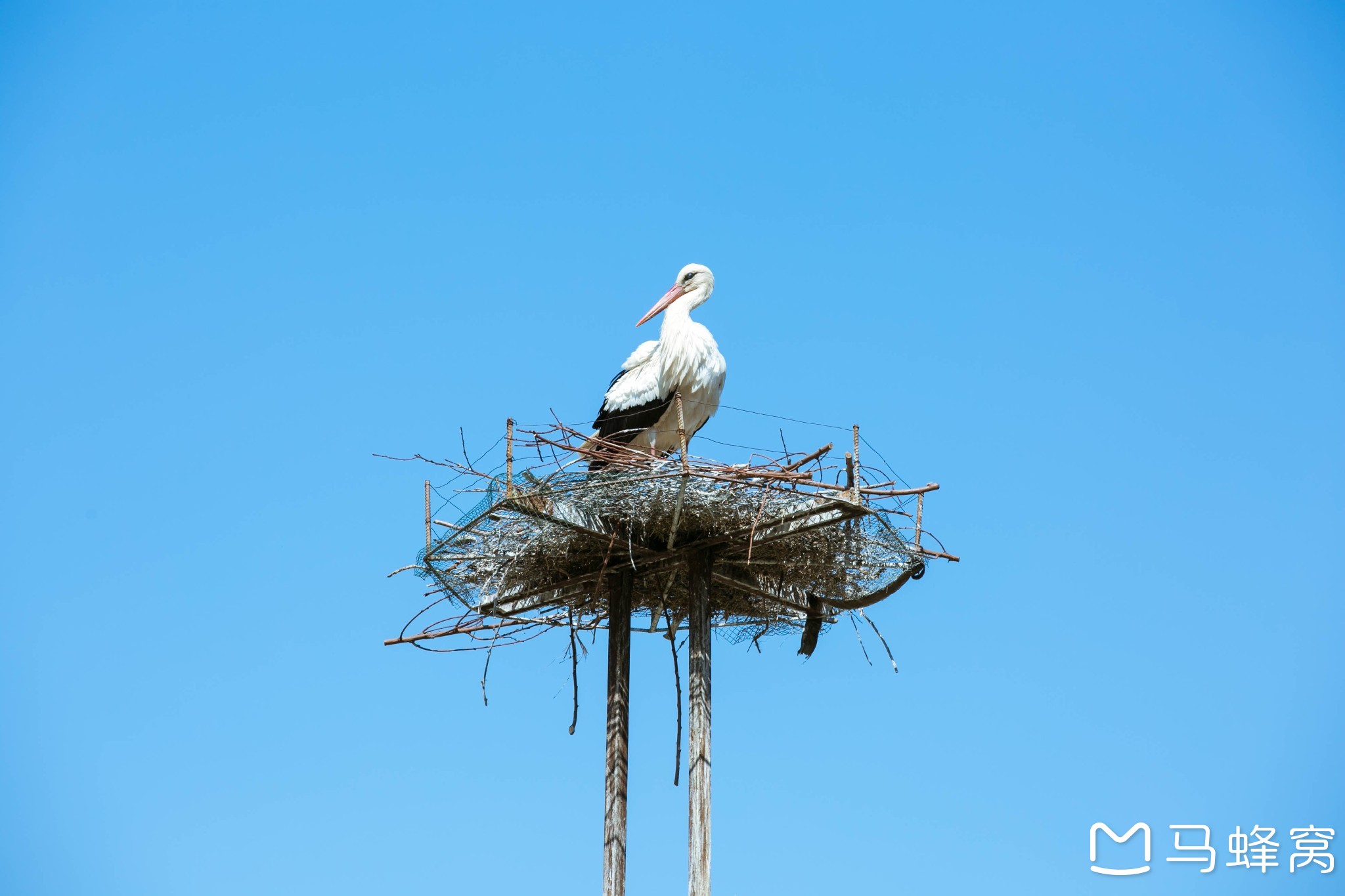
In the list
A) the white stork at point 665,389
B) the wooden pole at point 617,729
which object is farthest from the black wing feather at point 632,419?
the wooden pole at point 617,729

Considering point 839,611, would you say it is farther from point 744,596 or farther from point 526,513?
point 526,513

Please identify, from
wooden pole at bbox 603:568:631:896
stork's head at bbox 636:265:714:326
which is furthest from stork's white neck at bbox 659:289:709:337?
wooden pole at bbox 603:568:631:896

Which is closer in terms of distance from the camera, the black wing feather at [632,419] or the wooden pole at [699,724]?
the wooden pole at [699,724]

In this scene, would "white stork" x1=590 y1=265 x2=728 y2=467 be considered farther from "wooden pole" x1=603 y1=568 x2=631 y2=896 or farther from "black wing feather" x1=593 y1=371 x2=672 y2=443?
"wooden pole" x1=603 y1=568 x2=631 y2=896

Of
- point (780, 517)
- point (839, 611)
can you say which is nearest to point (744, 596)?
point (839, 611)

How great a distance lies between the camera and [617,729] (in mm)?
13000

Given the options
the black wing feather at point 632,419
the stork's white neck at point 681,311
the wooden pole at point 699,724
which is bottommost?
the wooden pole at point 699,724

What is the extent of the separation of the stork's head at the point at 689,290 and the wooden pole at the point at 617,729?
2728 millimetres

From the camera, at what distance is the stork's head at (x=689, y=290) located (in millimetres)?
15094

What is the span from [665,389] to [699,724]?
9.36 ft

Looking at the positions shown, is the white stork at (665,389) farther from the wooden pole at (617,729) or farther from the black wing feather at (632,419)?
the wooden pole at (617,729)

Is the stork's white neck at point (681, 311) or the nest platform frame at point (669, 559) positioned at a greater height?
the stork's white neck at point (681, 311)

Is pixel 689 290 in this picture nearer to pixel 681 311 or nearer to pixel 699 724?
pixel 681 311

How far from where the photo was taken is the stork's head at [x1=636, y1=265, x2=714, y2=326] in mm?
15094
